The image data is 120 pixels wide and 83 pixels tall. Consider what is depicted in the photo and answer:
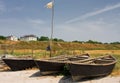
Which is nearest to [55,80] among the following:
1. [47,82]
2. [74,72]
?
[47,82]

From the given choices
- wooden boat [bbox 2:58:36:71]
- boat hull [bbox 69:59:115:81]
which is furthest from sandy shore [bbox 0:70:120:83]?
wooden boat [bbox 2:58:36:71]

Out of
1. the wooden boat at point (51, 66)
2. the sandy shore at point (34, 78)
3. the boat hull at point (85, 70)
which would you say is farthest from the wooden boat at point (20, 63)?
the boat hull at point (85, 70)

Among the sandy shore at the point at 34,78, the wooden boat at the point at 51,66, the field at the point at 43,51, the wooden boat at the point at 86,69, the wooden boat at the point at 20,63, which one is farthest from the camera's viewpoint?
the field at the point at 43,51

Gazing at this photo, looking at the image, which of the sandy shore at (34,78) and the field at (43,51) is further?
the field at (43,51)

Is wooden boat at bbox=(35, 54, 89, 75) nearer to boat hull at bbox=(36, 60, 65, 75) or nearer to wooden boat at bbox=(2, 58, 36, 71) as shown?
boat hull at bbox=(36, 60, 65, 75)

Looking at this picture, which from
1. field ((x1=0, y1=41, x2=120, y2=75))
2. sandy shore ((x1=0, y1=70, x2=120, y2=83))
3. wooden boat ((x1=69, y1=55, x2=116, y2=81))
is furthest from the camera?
field ((x1=0, y1=41, x2=120, y2=75))

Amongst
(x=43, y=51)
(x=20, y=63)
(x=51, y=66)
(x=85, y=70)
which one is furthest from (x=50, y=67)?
(x=43, y=51)

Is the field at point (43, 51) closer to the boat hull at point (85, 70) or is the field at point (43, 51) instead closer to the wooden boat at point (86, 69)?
the wooden boat at point (86, 69)

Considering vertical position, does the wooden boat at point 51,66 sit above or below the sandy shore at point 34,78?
above

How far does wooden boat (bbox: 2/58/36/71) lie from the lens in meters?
19.2

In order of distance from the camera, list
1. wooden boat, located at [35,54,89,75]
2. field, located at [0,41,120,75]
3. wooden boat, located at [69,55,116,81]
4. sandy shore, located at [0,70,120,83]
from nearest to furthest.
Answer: wooden boat, located at [69,55,116,81], sandy shore, located at [0,70,120,83], wooden boat, located at [35,54,89,75], field, located at [0,41,120,75]

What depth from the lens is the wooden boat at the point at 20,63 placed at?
754 inches

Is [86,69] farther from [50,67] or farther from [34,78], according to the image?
[34,78]

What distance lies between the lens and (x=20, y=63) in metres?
19.5
